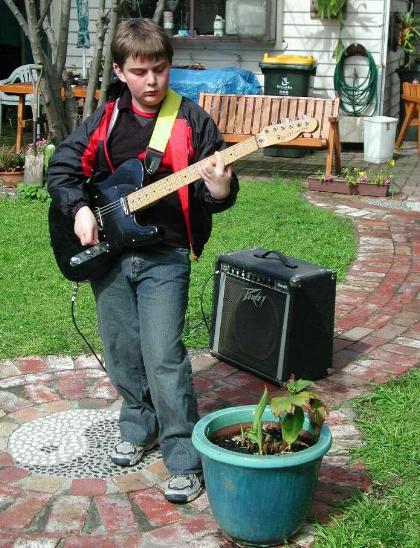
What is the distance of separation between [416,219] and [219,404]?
4.38 meters

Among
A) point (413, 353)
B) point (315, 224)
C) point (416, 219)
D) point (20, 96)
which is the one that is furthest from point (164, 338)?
point (20, 96)

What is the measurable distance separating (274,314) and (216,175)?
145 cm

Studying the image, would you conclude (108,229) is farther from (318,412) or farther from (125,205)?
(318,412)

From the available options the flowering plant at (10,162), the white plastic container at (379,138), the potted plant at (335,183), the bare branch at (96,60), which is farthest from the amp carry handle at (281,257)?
the white plastic container at (379,138)

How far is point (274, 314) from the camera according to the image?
4504 mm

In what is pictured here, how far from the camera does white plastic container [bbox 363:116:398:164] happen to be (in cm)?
1054

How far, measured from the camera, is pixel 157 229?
3.46m

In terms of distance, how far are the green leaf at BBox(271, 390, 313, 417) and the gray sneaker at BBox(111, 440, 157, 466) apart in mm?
946

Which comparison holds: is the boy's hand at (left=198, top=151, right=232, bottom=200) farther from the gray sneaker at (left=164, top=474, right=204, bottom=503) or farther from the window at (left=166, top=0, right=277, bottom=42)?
the window at (left=166, top=0, right=277, bottom=42)

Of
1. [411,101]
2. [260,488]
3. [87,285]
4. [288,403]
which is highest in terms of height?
[411,101]

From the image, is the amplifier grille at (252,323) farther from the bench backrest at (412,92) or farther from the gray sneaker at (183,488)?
the bench backrest at (412,92)

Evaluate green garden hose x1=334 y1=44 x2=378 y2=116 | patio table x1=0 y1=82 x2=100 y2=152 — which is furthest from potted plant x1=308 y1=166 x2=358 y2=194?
green garden hose x1=334 y1=44 x2=378 y2=116

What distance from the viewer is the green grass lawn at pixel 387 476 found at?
3.20m

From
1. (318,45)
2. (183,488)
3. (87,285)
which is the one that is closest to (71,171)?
(183,488)
